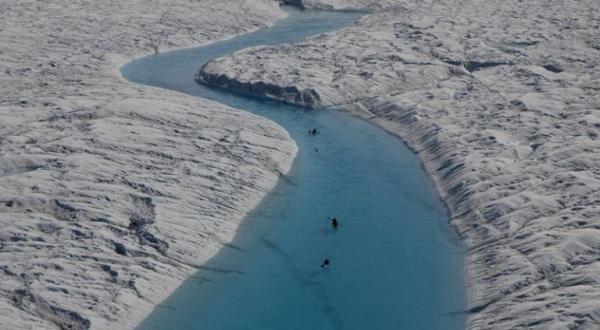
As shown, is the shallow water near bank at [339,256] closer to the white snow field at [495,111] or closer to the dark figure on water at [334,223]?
the dark figure on water at [334,223]

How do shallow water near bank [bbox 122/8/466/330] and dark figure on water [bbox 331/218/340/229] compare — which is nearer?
shallow water near bank [bbox 122/8/466/330]

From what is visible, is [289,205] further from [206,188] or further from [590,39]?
[590,39]

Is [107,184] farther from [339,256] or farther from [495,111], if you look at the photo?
[495,111]

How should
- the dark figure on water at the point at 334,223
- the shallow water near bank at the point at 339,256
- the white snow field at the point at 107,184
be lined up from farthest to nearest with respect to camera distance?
the dark figure on water at the point at 334,223 < the shallow water near bank at the point at 339,256 < the white snow field at the point at 107,184

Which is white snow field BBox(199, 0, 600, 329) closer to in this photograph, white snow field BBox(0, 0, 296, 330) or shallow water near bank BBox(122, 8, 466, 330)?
shallow water near bank BBox(122, 8, 466, 330)

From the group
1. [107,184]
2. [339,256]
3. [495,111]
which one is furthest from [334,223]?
[495,111]

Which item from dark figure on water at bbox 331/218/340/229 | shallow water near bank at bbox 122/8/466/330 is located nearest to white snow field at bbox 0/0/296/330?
shallow water near bank at bbox 122/8/466/330

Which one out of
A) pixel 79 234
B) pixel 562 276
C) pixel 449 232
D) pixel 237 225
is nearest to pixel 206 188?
pixel 237 225

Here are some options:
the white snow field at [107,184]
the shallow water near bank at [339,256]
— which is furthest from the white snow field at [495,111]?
the white snow field at [107,184]
